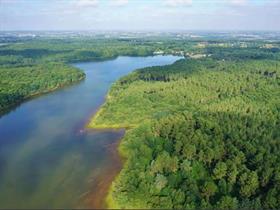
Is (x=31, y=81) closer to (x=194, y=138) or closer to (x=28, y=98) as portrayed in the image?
(x=28, y=98)

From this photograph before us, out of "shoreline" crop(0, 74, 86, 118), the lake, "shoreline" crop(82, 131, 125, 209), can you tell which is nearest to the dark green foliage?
"shoreline" crop(0, 74, 86, 118)

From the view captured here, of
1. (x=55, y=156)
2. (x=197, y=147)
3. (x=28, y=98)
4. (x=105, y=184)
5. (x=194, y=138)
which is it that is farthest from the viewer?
(x=28, y=98)

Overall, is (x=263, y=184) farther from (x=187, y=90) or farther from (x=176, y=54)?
(x=176, y=54)

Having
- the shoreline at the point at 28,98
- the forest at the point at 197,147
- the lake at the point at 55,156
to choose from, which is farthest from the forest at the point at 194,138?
the lake at the point at 55,156

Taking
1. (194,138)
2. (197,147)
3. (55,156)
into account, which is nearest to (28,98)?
(55,156)

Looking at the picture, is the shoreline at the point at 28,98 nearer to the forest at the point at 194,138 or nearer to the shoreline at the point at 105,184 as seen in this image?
the forest at the point at 194,138

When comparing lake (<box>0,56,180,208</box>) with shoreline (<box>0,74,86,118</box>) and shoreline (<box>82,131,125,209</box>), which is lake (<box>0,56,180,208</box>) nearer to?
shoreline (<box>82,131,125,209</box>)
